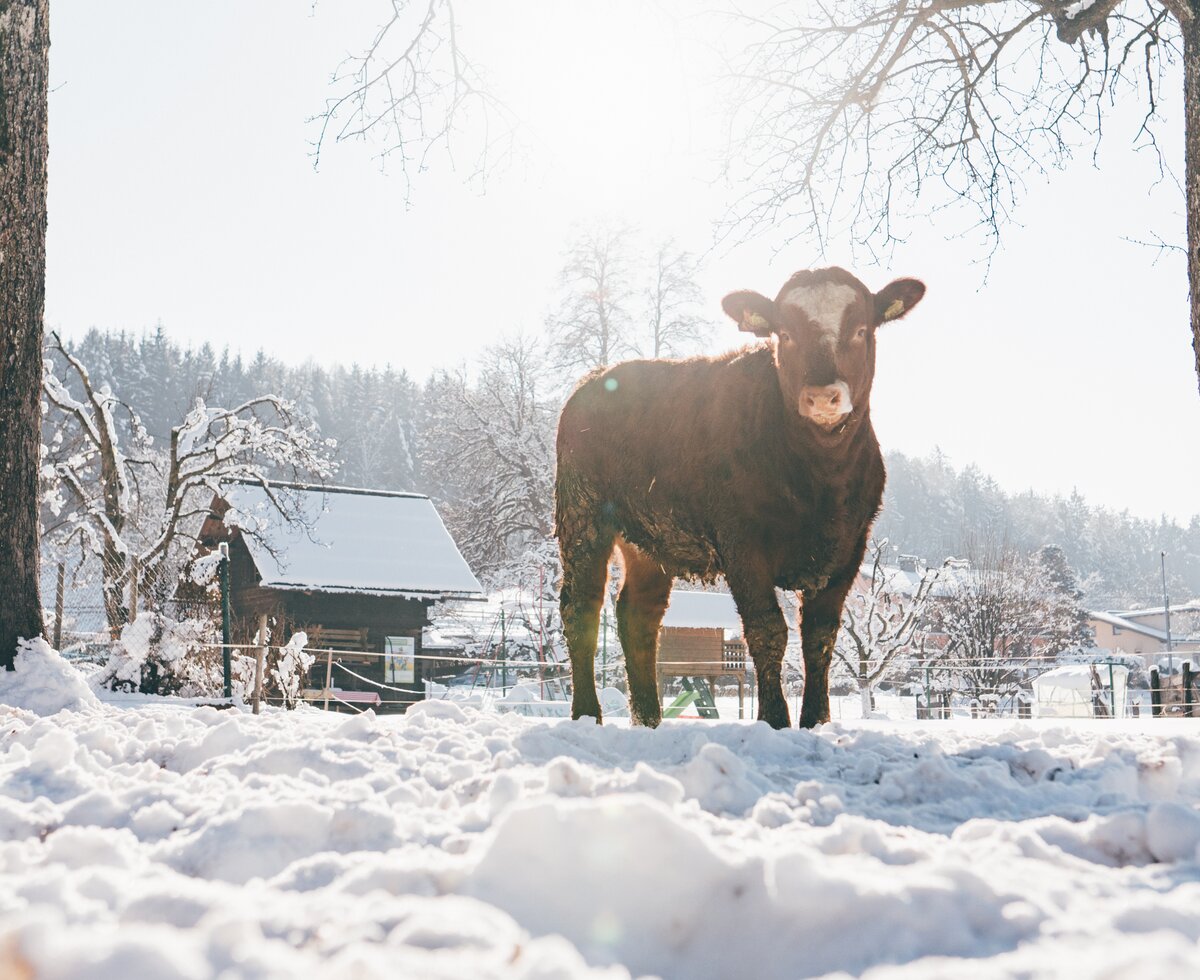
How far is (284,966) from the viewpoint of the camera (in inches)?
42.6

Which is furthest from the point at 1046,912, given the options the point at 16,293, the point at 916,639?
the point at 916,639

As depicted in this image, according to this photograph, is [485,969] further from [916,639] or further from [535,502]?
[916,639]

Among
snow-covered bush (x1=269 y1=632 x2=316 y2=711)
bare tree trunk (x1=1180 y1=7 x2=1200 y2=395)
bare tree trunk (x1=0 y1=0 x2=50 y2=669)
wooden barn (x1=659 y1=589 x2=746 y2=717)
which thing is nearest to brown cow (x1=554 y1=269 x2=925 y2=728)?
bare tree trunk (x1=1180 y1=7 x2=1200 y2=395)

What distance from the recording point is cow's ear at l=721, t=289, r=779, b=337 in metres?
5.22

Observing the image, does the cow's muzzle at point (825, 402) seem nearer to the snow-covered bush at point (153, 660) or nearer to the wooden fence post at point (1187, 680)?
the snow-covered bush at point (153, 660)

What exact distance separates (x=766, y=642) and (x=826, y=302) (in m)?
1.71

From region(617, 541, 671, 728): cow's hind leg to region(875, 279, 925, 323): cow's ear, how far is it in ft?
A: 6.69

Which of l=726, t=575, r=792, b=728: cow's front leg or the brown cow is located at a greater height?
the brown cow

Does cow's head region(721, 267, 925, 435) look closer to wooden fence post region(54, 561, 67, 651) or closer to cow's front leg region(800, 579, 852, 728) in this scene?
cow's front leg region(800, 579, 852, 728)

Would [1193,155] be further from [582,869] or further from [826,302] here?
[582,869]

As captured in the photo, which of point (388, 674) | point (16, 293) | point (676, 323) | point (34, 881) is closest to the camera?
point (34, 881)

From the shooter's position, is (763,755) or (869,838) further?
(763,755)

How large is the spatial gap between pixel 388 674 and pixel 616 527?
77.4ft


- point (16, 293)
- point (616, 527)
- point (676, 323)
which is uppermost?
point (676, 323)
